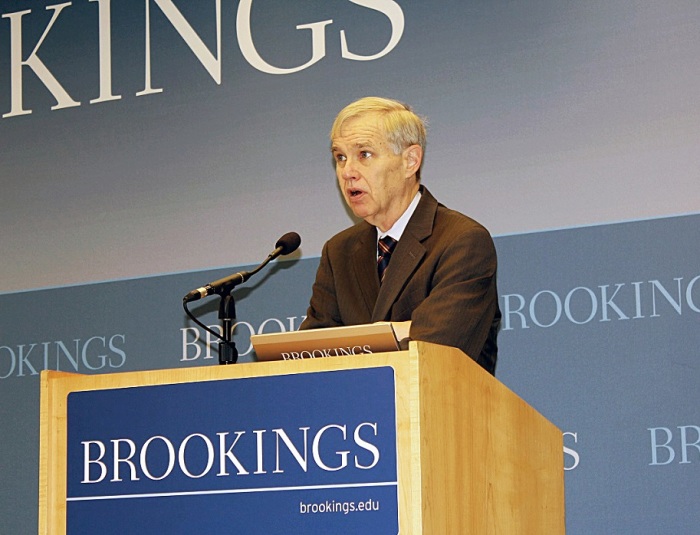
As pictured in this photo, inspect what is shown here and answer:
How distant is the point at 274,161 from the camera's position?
446 centimetres

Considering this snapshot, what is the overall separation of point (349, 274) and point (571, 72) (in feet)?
3.99

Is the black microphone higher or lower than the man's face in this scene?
lower

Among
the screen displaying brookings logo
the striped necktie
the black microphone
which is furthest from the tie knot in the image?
the screen displaying brookings logo

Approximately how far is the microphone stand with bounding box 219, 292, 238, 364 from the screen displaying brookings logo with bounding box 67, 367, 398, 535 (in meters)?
0.50

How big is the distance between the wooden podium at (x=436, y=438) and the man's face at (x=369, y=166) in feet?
2.78

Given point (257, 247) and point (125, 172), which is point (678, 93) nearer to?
point (257, 247)

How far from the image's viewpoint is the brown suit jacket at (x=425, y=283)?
287cm

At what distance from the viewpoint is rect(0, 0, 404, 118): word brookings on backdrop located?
14.4 ft

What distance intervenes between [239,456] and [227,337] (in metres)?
0.69

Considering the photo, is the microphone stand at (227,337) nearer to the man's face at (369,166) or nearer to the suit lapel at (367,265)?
the suit lapel at (367,265)

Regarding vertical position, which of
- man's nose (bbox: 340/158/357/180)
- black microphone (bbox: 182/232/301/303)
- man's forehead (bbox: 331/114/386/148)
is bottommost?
black microphone (bbox: 182/232/301/303)

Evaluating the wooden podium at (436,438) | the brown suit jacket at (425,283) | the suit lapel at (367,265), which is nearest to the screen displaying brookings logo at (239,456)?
the wooden podium at (436,438)

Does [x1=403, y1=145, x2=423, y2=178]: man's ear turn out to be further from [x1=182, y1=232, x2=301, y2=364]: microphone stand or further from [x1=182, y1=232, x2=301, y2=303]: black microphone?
[x1=182, y1=232, x2=301, y2=364]: microphone stand

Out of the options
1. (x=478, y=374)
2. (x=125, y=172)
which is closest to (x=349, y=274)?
(x=478, y=374)
